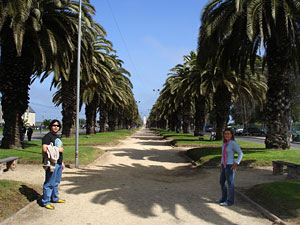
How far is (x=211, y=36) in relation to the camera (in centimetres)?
1381

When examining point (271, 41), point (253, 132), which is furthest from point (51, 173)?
point (253, 132)

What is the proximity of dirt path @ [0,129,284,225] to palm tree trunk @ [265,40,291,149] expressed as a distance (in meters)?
4.18

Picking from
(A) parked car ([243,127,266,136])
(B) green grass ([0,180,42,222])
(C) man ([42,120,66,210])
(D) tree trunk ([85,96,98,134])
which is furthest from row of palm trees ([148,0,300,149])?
(A) parked car ([243,127,266,136])

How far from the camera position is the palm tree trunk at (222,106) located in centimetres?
2220

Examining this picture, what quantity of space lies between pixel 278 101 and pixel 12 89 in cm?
1341

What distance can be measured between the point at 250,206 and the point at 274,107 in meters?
9.30

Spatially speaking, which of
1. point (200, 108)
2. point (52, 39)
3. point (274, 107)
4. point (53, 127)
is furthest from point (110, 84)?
point (53, 127)

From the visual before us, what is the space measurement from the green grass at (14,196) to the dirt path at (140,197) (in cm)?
22

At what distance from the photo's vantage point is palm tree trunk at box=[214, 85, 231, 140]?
22.2 metres

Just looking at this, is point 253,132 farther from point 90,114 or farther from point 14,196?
point 14,196

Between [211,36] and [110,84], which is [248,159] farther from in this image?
[110,84]

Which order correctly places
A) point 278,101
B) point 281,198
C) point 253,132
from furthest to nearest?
point 253,132 < point 278,101 < point 281,198

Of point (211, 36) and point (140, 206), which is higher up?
point (211, 36)

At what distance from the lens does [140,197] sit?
650cm
